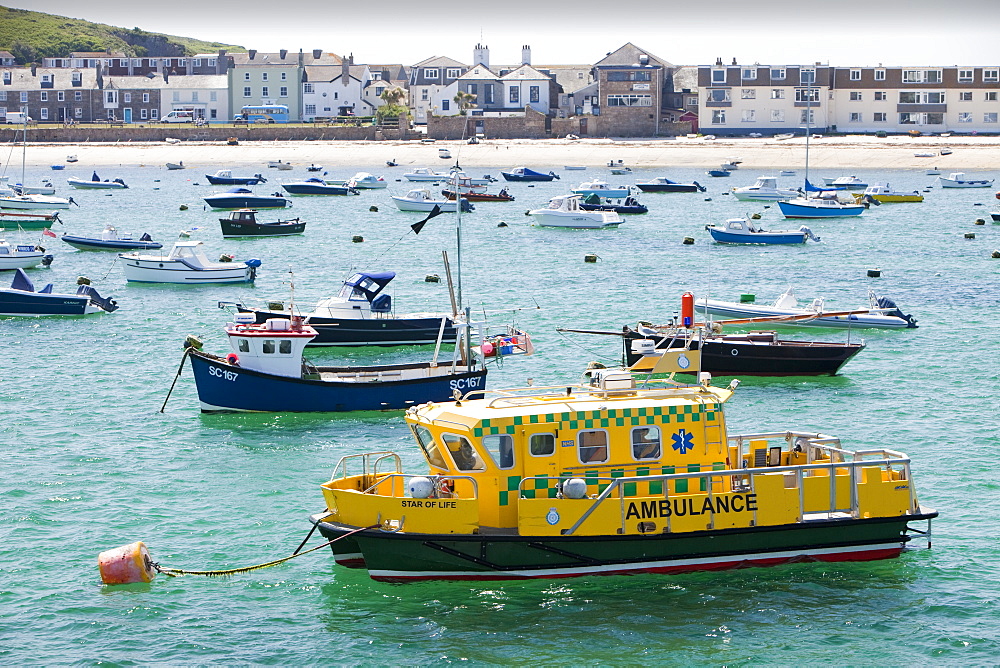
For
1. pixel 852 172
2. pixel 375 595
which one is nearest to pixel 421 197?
pixel 852 172

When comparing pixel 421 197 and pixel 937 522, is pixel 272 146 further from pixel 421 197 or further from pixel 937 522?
pixel 937 522

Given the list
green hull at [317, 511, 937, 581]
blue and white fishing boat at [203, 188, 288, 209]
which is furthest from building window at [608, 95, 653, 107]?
green hull at [317, 511, 937, 581]

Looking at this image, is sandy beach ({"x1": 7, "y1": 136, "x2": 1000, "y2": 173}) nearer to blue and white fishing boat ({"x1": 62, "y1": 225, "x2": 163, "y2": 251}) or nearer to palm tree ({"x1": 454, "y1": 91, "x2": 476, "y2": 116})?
palm tree ({"x1": 454, "y1": 91, "x2": 476, "y2": 116})

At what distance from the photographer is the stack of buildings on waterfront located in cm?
15462

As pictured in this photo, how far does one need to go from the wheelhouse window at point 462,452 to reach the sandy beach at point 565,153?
115362 millimetres

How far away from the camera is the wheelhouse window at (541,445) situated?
21.3 meters

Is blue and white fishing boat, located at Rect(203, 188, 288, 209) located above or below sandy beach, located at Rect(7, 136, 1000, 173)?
below

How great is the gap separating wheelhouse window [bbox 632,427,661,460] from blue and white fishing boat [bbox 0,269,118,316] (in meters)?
34.1

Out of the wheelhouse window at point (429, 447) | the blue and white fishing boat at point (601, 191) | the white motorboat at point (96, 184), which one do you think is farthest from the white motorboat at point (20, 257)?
the white motorboat at point (96, 184)

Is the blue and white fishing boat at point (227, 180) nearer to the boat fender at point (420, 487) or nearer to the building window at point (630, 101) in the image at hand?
the building window at point (630, 101)

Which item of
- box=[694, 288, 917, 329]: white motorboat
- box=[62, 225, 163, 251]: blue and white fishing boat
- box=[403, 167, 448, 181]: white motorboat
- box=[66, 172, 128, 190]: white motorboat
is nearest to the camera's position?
box=[694, 288, 917, 329]: white motorboat

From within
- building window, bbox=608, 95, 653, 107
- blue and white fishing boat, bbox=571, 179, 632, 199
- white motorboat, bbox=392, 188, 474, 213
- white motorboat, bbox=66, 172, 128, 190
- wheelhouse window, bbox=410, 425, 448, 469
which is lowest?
wheelhouse window, bbox=410, 425, 448, 469

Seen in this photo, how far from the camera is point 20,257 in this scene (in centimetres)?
6169

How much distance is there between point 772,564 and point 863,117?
468 feet
